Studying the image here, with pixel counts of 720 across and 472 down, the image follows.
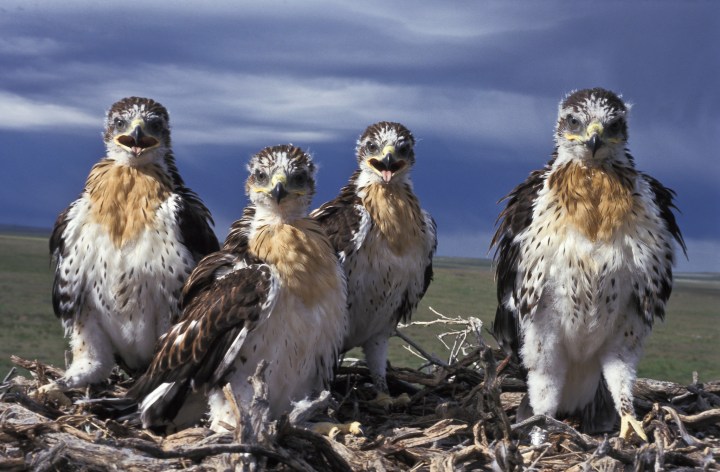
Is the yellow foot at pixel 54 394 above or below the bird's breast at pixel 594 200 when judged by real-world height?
below

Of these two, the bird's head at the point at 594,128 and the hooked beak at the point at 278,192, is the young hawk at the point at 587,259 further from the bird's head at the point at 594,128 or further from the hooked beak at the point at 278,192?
the hooked beak at the point at 278,192

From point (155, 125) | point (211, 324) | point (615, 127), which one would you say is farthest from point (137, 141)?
point (615, 127)

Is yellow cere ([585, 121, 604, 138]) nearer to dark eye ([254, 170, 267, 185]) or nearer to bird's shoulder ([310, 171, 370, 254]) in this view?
bird's shoulder ([310, 171, 370, 254])

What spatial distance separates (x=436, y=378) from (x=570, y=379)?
4.51 feet

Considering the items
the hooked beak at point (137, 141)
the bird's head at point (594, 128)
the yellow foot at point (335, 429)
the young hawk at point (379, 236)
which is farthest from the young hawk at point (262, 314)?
the bird's head at point (594, 128)

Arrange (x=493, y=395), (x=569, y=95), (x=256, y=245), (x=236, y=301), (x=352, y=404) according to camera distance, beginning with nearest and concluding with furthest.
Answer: (x=493, y=395) < (x=236, y=301) < (x=256, y=245) < (x=569, y=95) < (x=352, y=404)

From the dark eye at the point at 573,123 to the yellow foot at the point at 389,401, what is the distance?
2808mm

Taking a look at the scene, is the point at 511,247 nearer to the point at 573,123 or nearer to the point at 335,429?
the point at 573,123

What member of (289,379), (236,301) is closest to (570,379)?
(289,379)

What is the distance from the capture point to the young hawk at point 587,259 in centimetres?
714

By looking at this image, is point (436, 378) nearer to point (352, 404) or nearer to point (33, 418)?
point (352, 404)

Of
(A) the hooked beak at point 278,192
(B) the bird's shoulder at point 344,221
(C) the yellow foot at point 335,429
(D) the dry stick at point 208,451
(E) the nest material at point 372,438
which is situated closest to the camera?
(D) the dry stick at point 208,451

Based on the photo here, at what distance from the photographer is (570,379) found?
775 centimetres

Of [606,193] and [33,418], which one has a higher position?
[606,193]
